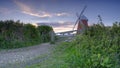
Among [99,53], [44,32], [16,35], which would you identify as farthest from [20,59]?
[44,32]

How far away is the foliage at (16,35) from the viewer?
21.1 metres

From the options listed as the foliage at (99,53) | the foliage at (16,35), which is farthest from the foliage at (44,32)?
the foliage at (99,53)

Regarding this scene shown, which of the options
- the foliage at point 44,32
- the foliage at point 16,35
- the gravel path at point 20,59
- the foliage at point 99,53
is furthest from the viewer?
the foliage at point 44,32

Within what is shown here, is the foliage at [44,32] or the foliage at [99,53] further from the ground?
the foliage at [44,32]

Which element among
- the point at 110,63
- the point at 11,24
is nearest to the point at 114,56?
the point at 110,63

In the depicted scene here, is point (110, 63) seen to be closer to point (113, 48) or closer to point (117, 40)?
point (113, 48)

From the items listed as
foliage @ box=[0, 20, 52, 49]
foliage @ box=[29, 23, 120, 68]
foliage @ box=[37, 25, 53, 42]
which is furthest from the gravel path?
foliage @ box=[37, 25, 53, 42]

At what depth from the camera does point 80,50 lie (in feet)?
29.2

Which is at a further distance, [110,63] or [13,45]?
[13,45]

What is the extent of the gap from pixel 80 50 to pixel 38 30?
18398mm

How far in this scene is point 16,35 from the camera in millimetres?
22797

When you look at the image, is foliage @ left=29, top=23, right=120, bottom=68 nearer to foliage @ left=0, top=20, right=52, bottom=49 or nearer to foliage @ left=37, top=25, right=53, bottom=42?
foliage @ left=0, top=20, right=52, bottom=49

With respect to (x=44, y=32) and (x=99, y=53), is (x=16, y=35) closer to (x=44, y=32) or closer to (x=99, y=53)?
(x=44, y=32)

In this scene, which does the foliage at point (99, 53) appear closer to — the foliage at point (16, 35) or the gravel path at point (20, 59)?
the gravel path at point (20, 59)
